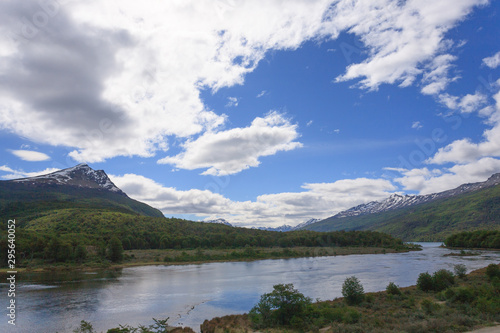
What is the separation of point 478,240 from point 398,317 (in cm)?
14235

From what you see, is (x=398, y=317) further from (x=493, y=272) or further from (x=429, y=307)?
(x=493, y=272)

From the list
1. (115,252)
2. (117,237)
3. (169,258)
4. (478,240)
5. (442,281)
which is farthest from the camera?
(478,240)

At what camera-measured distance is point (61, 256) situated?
85688 mm

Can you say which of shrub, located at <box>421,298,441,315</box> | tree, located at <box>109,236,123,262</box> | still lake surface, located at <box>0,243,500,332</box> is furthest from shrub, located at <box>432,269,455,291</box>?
tree, located at <box>109,236,123,262</box>

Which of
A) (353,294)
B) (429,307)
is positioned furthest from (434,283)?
(429,307)

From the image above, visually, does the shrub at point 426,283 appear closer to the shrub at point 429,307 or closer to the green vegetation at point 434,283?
the green vegetation at point 434,283

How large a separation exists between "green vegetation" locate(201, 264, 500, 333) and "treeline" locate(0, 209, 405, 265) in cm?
7748

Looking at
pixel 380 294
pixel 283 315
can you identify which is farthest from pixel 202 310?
pixel 380 294

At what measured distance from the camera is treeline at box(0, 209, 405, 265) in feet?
281

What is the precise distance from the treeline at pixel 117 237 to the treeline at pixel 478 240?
25.5m

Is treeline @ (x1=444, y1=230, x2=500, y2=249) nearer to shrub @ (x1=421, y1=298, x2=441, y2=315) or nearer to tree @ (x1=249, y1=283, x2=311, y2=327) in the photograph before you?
shrub @ (x1=421, y1=298, x2=441, y2=315)

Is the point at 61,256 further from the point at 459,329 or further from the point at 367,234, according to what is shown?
the point at 367,234

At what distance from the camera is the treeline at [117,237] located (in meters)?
85.8

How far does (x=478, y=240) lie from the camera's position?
446ft
